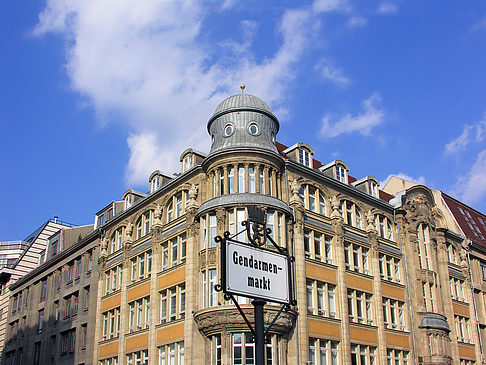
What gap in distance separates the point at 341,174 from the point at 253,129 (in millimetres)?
10151

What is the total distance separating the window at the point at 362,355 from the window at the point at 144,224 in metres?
17.2

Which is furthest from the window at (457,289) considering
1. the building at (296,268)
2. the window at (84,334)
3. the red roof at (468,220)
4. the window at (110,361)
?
the window at (84,334)

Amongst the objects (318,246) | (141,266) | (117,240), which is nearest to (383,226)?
(318,246)

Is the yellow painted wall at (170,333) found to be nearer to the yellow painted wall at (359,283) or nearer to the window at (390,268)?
the yellow painted wall at (359,283)

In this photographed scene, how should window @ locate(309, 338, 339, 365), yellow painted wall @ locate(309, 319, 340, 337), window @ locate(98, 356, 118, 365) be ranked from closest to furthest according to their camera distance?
window @ locate(309, 338, 339, 365)
yellow painted wall @ locate(309, 319, 340, 337)
window @ locate(98, 356, 118, 365)

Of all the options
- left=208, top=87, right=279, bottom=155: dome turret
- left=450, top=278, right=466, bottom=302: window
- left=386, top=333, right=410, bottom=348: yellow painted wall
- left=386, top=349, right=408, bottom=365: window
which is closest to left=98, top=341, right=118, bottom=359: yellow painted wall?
left=208, top=87, right=279, bottom=155: dome turret

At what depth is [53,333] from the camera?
53.2m

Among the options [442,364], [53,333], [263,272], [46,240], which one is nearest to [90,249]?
[53,333]

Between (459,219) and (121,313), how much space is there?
33.9 metres

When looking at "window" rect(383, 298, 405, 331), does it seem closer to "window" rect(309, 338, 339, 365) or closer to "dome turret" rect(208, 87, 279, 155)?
"window" rect(309, 338, 339, 365)

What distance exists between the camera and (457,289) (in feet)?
164

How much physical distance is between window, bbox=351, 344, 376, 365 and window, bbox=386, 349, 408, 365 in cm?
168

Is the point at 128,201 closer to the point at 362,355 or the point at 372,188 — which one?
the point at 372,188

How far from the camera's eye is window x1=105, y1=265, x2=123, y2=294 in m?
44.7
